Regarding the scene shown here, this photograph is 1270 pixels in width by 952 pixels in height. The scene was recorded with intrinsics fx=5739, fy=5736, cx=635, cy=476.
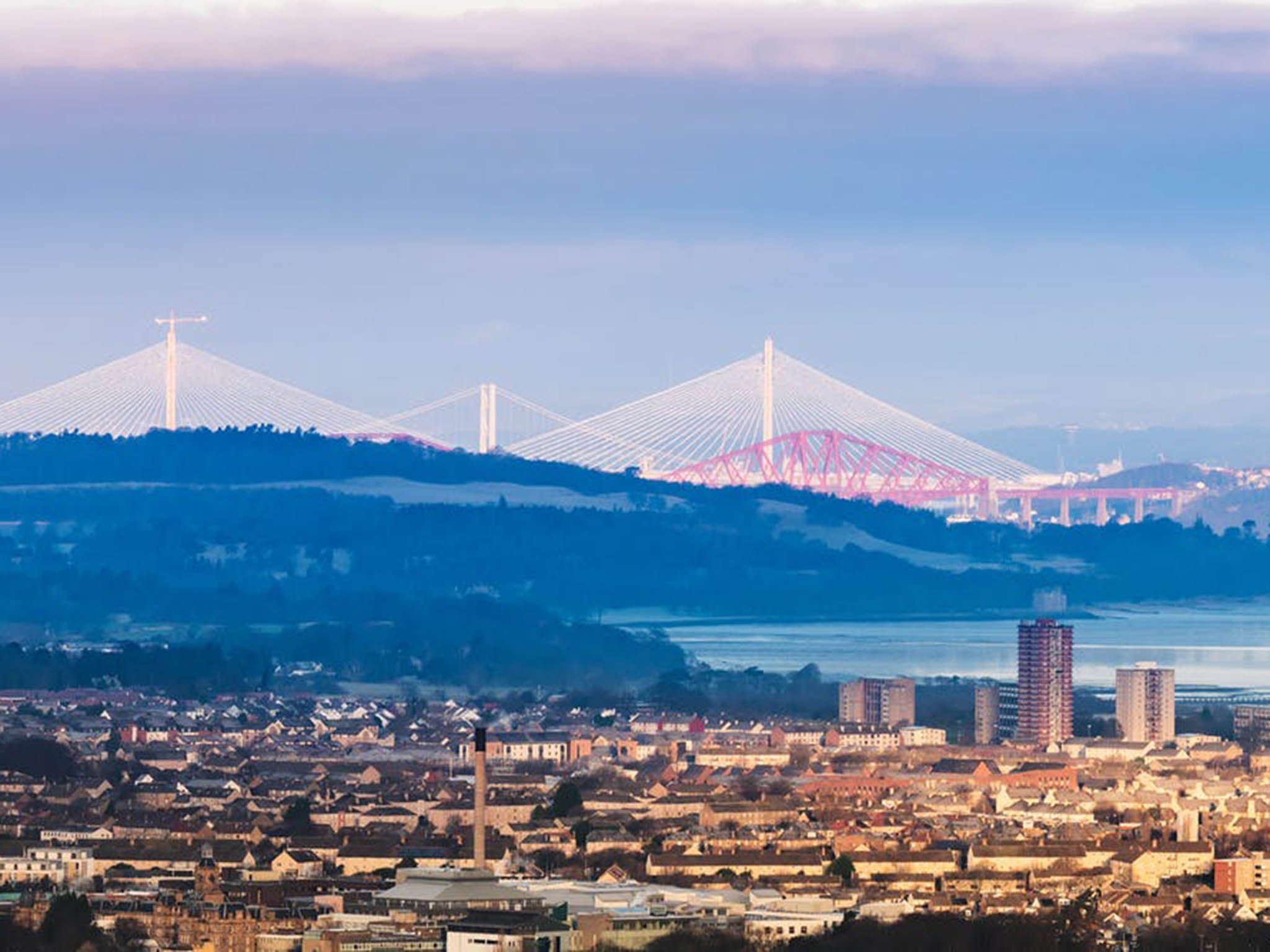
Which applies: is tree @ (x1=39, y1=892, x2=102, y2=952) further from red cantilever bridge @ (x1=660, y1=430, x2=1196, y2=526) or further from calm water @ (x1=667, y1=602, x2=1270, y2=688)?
red cantilever bridge @ (x1=660, y1=430, x2=1196, y2=526)

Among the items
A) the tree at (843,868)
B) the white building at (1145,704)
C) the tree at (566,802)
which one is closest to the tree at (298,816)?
the tree at (566,802)

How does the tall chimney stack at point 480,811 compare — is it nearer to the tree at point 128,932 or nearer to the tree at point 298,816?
the tree at point 298,816

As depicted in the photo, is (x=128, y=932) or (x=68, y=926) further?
(x=128, y=932)

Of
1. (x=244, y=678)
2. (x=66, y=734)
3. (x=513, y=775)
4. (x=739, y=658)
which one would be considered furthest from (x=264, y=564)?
(x=513, y=775)

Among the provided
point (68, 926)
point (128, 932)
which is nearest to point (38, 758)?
point (128, 932)

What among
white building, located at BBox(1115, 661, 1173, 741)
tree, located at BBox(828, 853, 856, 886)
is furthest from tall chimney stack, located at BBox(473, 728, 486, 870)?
white building, located at BBox(1115, 661, 1173, 741)

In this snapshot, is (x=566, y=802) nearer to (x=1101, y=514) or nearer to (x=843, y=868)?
(x=843, y=868)
